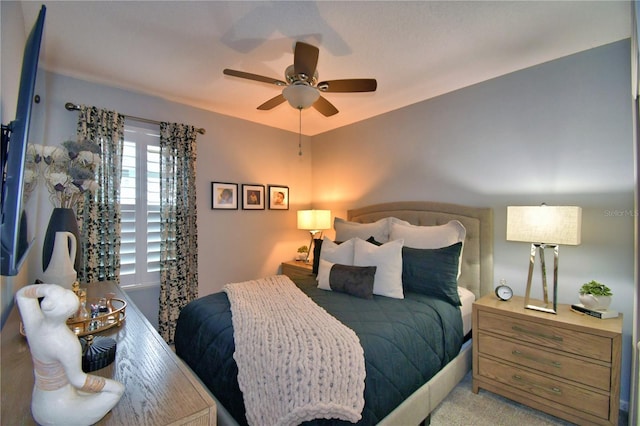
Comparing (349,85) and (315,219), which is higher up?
(349,85)

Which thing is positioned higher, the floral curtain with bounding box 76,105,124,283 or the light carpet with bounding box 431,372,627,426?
the floral curtain with bounding box 76,105,124,283

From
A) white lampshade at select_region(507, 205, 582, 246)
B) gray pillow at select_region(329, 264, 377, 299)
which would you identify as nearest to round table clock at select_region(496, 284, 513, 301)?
white lampshade at select_region(507, 205, 582, 246)

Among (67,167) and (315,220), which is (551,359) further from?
(67,167)

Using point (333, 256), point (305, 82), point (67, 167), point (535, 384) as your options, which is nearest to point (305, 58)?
point (305, 82)

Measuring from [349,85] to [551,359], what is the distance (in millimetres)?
2360

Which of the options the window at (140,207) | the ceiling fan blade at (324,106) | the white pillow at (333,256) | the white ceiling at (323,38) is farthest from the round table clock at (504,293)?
the window at (140,207)

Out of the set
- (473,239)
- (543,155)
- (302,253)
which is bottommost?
(302,253)

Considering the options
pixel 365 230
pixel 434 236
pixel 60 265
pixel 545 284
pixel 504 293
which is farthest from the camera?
pixel 365 230

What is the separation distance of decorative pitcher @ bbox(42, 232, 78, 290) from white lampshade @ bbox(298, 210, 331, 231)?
8.66ft

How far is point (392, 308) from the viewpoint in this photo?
6.56ft

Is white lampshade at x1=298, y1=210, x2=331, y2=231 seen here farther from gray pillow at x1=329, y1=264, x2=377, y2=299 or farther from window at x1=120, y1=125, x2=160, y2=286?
window at x1=120, y1=125, x2=160, y2=286

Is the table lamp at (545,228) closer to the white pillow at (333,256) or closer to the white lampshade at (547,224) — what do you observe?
the white lampshade at (547,224)

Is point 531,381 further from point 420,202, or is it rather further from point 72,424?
point 72,424

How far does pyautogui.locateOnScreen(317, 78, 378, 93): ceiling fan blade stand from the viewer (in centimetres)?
204
